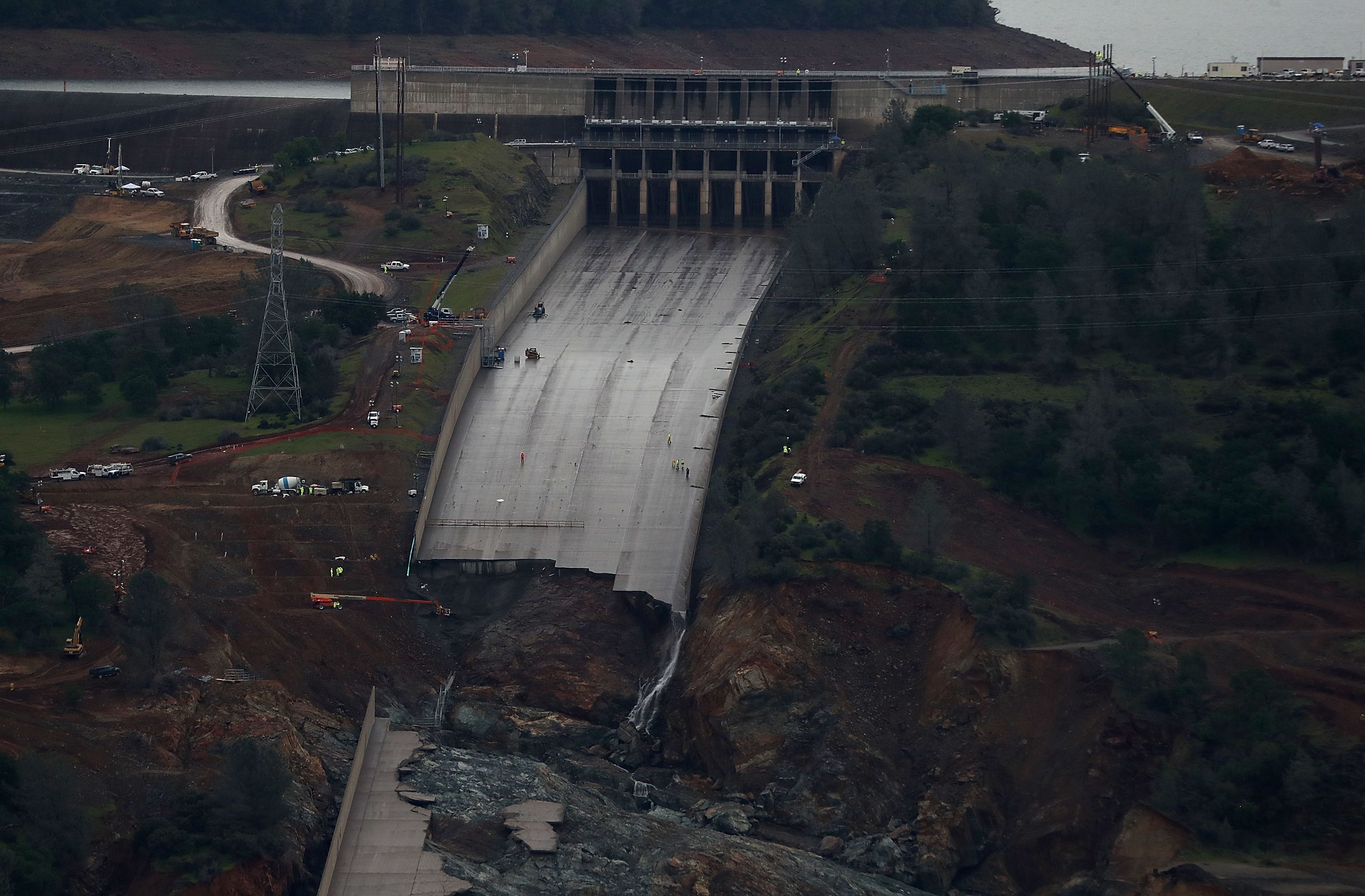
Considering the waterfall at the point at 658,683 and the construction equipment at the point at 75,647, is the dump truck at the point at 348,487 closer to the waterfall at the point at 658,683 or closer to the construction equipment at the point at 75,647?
the waterfall at the point at 658,683

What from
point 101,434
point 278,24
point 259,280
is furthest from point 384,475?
point 278,24

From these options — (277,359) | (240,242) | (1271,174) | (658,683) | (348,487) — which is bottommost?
(658,683)

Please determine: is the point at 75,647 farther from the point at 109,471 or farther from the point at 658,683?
the point at 658,683

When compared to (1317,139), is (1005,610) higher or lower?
lower

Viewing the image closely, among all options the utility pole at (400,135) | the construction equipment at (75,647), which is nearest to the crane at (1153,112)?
the utility pole at (400,135)

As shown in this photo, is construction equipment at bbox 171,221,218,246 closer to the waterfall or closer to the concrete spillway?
the concrete spillway

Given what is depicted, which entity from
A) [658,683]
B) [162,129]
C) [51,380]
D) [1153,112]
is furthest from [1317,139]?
[162,129]

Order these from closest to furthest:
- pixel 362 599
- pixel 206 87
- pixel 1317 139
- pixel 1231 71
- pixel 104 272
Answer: pixel 362 599
pixel 1317 139
pixel 104 272
pixel 1231 71
pixel 206 87

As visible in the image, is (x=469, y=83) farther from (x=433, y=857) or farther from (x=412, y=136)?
(x=433, y=857)

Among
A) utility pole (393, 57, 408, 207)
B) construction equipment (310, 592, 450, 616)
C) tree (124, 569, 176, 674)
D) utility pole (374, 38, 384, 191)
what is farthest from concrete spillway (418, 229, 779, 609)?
tree (124, 569, 176, 674)
